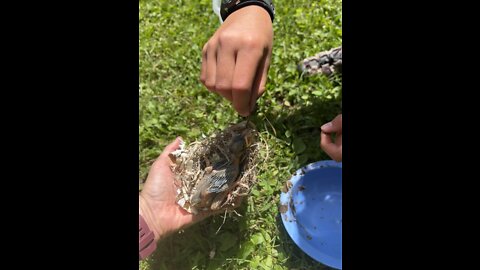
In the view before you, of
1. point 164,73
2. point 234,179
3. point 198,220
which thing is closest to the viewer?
point 234,179

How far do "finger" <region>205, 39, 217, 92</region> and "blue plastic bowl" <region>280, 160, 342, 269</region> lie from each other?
857 millimetres

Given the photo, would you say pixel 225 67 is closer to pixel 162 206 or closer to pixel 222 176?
pixel 222 176

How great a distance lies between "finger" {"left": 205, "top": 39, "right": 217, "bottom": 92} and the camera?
1.44 meters

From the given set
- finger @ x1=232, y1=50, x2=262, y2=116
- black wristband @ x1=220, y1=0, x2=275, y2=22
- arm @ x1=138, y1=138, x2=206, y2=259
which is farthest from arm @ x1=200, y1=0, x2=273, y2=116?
arm @ x1=138, y1=138, x2=206, y2=259

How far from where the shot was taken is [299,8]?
8.83 ft

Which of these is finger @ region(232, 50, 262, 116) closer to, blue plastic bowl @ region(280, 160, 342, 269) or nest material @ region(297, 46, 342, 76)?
blue plastic bowl @ region(280, 160, 342, 269)

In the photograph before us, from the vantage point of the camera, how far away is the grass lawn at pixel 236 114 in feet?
6.50

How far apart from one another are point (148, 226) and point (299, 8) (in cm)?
178

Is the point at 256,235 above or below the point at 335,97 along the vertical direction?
below

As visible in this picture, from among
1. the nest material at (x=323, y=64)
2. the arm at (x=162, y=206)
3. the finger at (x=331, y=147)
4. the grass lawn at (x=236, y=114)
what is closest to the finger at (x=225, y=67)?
the finger at (x=331, y=147)

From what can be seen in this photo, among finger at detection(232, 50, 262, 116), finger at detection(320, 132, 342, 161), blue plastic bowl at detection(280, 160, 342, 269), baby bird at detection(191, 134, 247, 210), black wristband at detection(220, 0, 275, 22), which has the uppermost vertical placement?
black wristband at detection(220, 0, 275, 22)

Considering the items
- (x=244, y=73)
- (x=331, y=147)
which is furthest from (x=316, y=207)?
(x=244, y=73)
